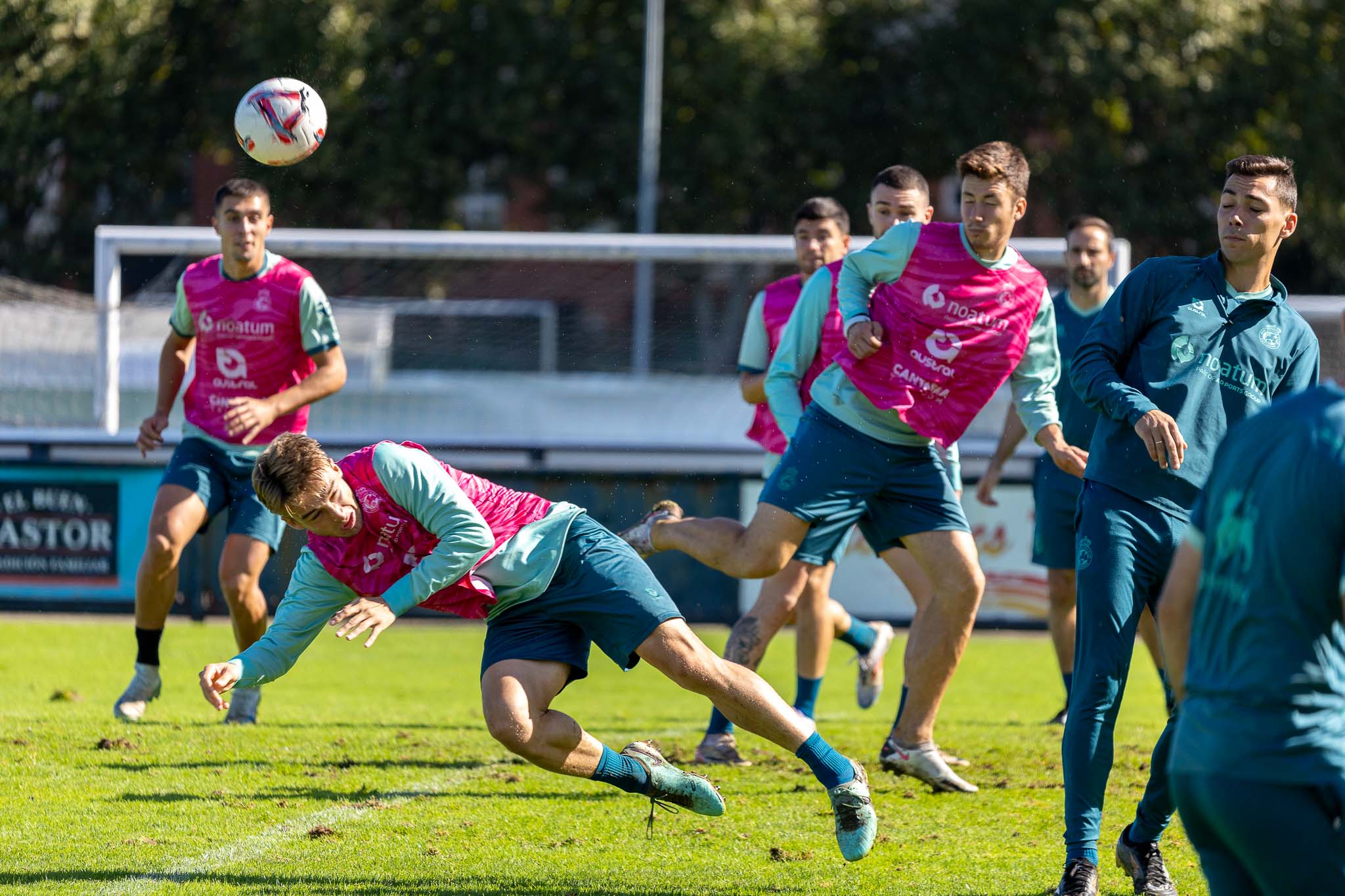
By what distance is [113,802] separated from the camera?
5.25m

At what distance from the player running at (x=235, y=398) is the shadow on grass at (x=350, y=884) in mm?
2599

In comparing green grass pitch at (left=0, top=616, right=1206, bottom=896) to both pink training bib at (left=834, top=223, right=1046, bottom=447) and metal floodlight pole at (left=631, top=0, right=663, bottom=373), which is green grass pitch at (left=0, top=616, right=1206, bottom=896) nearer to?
pink training bib at (left=834, top=223, right=1046, bottom=447)

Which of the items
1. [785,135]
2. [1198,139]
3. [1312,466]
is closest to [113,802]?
[1312,466]

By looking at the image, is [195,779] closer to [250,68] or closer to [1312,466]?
[1312,466]

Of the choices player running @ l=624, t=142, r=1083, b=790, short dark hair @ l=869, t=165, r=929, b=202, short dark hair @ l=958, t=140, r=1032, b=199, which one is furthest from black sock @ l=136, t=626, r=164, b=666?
short dark hair @ l=958, t=140, r=1032, b=199

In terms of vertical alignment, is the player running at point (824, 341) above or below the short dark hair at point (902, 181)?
below

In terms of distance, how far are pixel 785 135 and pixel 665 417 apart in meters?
16.8

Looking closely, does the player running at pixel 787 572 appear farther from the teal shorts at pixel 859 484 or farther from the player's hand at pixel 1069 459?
the player's hand at pixel 1069 459

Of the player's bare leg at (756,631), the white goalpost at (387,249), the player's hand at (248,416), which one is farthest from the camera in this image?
the white goalpost at (387,249)

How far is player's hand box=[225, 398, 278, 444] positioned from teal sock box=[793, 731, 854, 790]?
127 inches

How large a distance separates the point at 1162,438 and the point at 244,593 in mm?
4361

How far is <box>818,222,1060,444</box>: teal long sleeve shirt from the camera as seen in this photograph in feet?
17.8

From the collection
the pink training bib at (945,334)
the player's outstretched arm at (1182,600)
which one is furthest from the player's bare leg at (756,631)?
the player's outstretched arm at (1182,600)

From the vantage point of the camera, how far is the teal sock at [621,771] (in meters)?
4.64
